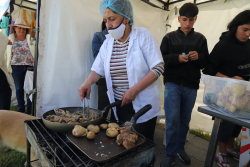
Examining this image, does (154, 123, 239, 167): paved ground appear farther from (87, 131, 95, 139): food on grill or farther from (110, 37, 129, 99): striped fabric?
(87, 131, 95, 139): food on grill

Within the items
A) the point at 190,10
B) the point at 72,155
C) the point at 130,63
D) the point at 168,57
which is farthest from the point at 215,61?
the point at 72,155

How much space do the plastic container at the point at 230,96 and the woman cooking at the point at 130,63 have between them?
Result: 1.74 ft

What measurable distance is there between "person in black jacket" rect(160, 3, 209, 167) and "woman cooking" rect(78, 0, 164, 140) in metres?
0.60

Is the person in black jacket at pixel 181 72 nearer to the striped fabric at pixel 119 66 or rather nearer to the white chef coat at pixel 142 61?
the white chef coat at pixel 142 61

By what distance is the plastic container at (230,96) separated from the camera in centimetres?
113

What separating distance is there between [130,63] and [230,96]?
3.10ft

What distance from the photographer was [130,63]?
1.56 m

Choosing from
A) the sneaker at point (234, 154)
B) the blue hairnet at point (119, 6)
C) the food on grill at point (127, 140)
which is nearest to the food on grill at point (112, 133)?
the food on grill at point (127, 140)

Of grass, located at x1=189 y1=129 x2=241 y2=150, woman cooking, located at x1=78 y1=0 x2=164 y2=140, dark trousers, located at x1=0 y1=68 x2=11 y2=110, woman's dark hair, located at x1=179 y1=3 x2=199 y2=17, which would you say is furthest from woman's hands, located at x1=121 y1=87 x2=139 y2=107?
grass, located at x1=189 y1=129 x2=241 y2=150

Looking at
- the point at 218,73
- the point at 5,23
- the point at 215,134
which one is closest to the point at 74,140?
the point at 215,134

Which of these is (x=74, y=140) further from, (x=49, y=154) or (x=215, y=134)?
(x=215, y=134)

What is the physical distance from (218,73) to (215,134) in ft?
3.44

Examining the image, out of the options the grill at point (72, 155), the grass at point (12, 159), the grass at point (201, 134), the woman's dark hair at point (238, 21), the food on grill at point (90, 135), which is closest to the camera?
the grill at point (72, 155)

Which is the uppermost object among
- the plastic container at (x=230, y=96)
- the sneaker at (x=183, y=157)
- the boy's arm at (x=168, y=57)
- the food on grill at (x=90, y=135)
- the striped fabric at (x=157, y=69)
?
the boy's arm at (x=168, y=57)
